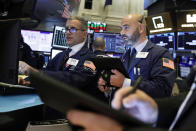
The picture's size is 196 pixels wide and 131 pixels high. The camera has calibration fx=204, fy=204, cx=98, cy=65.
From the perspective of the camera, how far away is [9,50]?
124 centimetres

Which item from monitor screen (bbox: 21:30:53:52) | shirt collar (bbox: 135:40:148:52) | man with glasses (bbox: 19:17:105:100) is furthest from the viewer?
monitor screen (bbox: 21:30:53:52)

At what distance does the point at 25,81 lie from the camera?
1.60 meters

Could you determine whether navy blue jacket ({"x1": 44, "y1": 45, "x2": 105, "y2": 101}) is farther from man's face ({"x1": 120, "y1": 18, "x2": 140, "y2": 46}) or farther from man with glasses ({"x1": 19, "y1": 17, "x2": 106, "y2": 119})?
man's face ({"x1": 120, "y1": 18, "x2": 140, "y2": 46})

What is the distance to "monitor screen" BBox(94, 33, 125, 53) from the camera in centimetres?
417

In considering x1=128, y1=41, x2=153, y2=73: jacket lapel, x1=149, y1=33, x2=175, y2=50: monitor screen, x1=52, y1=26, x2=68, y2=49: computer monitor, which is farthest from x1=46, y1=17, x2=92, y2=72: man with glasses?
x1=149, y1=33, x2=175, y2=50: monitor screen

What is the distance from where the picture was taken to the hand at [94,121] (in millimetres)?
475

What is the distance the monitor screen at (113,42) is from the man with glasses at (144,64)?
2276mm

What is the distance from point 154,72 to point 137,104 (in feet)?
3.32

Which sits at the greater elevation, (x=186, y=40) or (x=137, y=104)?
(x=186, y=40)

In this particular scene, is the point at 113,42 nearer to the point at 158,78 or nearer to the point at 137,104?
the point at 158,78

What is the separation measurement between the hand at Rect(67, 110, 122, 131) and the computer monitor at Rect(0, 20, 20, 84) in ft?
2.77

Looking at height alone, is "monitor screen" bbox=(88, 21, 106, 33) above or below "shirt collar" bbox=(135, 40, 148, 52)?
above

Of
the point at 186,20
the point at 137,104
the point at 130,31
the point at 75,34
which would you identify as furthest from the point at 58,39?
the point at 137,104

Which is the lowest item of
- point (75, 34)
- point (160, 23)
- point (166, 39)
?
point (75, 34)
